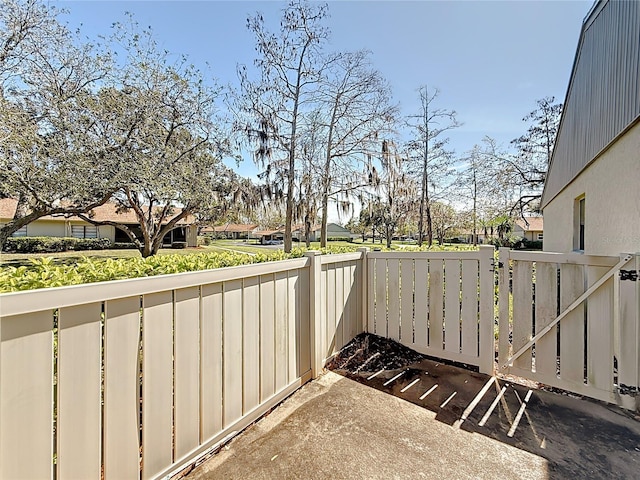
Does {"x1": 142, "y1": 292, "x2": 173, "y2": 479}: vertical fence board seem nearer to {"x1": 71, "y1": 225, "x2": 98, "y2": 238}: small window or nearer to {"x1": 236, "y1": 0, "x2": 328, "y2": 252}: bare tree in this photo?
{"x1": 236, "y1": 0, "x2": 328, "y2": 252}: bare tree

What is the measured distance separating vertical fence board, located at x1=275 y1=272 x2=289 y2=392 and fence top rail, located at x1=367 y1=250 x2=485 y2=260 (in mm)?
1524

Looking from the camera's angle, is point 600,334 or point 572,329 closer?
point 600,334

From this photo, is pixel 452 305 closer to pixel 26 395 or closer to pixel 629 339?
pixel 629 339

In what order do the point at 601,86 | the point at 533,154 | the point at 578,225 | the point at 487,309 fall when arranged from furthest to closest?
1. the point at 533,154
2. the point at 578,225
3. the point at 601,86
4. the point at 487,309

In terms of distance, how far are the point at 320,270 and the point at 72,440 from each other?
6.74ft

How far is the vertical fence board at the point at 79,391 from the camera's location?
128 centimetres

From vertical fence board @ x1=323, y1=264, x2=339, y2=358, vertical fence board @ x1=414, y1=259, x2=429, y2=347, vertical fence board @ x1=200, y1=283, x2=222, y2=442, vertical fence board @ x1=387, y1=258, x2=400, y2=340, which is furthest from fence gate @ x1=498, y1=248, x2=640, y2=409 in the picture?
vertical fence board @ x1=200, y1=283, x2=222, y2=442

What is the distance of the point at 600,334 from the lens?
8.00 ft

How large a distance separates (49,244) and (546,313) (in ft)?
81.3

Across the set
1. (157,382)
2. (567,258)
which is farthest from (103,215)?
(567,258)

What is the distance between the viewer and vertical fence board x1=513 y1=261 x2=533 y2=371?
9.07 feet

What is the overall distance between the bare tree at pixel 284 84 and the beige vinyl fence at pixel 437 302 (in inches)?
267

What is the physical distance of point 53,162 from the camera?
878cm

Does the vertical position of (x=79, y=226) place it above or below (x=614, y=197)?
above
